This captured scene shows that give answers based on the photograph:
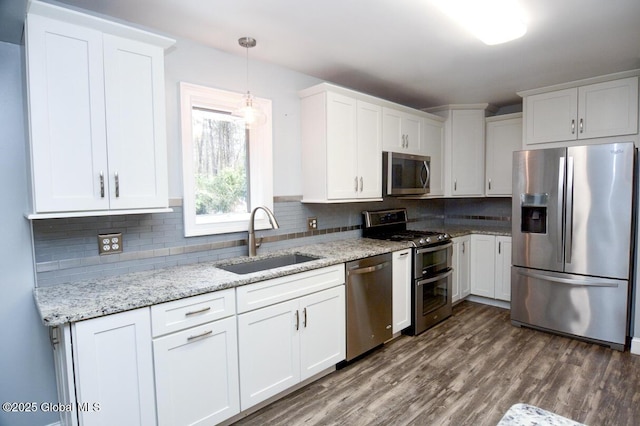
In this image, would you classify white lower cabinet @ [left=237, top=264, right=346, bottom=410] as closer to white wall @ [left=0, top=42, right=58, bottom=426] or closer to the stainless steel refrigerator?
white wall @ [left=0, top=42, right=58, bottom=426]

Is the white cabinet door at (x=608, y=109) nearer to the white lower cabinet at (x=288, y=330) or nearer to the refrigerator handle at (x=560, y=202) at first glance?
the refrigerator handle at (x=560, y=202)

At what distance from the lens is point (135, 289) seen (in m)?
1.82

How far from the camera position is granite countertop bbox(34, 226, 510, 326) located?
152 centimetres

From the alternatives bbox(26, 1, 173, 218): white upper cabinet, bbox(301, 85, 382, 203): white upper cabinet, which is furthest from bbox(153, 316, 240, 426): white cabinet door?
bbox(301, 85, 382, 203): white upper cabinet

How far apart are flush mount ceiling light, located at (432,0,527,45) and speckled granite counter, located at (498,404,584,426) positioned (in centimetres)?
199

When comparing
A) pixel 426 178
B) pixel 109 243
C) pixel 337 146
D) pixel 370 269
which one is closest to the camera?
pixel 109 243

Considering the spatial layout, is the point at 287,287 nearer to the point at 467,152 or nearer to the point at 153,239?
the point at 153,239

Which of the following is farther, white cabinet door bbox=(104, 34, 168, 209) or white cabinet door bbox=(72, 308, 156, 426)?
white cabinet door bbox=(104, 34, 168, 209)

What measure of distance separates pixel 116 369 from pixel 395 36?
8.33 ft

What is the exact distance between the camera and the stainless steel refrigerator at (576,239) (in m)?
2.92

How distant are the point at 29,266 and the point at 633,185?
171 inches

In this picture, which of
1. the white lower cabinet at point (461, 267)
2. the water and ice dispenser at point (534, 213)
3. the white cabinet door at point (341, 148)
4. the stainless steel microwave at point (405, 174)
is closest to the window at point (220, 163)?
the white cabinet door at point (341, 148)

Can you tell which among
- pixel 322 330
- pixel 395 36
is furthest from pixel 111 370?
pixel 395 36

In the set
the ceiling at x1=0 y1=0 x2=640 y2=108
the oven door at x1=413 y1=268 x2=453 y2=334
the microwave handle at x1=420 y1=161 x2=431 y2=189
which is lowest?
the oven door at x1=413 y1=268 x2=453 y2=334
